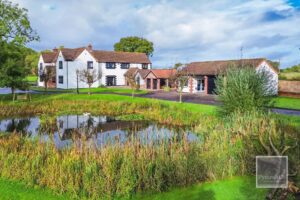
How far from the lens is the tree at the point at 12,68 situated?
1441 inches

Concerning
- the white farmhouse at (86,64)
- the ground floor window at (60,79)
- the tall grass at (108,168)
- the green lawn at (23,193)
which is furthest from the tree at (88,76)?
the green lawn at (23,193)

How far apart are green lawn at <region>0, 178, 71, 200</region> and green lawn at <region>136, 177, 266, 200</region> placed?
3.07m

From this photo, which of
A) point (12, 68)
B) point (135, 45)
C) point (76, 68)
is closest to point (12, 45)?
point (12, 68)

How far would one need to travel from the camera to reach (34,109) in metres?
34.0

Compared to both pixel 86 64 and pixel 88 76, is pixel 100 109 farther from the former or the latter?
pixel 86 64

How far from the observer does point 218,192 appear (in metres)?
10.4

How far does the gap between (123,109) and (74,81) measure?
34129 mm

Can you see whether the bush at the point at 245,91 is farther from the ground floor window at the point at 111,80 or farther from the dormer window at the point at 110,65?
the ground floor window at the point at 111,80

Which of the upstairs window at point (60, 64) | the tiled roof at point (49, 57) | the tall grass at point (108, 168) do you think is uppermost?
the tiled roof at point (49, 57)

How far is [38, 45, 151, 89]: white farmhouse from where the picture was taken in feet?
211

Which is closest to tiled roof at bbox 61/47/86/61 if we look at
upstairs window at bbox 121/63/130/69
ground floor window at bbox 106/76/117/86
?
ground floor window at bbox 106/76/117/86

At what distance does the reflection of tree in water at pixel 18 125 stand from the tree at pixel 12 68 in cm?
924

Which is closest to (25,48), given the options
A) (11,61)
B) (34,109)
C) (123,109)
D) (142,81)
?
(11,61)

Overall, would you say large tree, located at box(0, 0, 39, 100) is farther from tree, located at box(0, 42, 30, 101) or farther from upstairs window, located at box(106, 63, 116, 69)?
upstairs window, located at box(106, 63, 116, 69)
